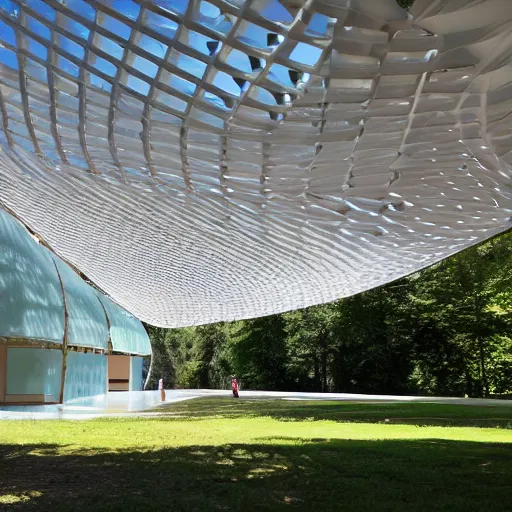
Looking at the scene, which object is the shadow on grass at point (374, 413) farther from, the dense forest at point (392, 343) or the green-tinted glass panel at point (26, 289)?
the dense forest at point (392, 343)

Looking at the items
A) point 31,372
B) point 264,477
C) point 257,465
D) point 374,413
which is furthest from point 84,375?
point 264,477

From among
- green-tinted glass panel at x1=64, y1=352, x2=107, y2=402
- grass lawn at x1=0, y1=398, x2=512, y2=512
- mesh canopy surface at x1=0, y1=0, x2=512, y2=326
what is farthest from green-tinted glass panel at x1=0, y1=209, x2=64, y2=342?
mesh canopy surface at x1=0, y1=0, x2=512, y2=326

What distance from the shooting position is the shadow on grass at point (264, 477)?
29.3 feet

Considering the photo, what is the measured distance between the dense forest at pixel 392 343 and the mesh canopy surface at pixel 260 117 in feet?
103

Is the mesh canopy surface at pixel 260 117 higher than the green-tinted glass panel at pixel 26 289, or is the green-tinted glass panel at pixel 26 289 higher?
the green-tinted glass panel at pixel 26 289

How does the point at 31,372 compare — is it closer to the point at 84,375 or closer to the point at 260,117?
the point at 84,375

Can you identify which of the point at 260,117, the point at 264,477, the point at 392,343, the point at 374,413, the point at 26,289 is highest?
the point at 26,289

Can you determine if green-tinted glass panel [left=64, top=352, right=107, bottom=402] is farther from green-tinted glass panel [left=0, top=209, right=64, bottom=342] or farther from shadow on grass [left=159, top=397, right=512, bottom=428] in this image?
shadow on grass [left=159, top=397, right=512, bottom=428]

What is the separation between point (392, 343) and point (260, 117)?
4440cm

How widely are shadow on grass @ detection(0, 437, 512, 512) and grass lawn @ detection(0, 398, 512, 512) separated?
0.02 m

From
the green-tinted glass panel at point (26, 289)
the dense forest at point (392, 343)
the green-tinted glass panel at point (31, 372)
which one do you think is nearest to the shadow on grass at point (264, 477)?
the green-tinted glass panel at point (26, 289)

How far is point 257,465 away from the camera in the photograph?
12055mm

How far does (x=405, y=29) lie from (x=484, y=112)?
69.0 inches

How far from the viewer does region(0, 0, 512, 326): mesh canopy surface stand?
4.73 meters
